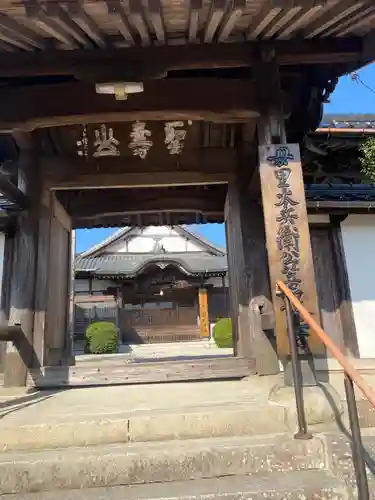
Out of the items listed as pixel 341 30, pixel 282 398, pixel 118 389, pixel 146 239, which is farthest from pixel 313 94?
pixel 146 239

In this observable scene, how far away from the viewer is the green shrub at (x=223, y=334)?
18755 mm

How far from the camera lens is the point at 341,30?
4.04 meters

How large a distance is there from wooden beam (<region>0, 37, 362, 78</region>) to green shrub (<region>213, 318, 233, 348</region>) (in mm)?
15561

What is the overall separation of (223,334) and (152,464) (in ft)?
55.6

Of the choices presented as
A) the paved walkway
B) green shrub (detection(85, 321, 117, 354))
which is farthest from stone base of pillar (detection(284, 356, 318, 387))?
green shrub (detection(85, 321, 117, 354))

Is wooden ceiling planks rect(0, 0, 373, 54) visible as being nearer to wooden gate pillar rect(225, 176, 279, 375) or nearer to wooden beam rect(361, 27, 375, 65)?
wooden beam rect(361, 27, 375, 65)

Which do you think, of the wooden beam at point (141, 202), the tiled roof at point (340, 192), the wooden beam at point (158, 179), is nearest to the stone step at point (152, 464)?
the wooden beam at point (158, 179)

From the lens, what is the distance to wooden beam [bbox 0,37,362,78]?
4.14m

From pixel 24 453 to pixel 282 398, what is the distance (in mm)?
1977

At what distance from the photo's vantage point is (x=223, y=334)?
19234mm

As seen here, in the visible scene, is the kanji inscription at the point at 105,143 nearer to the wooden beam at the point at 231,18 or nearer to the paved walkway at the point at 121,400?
the wooden beam at the point at 231,18

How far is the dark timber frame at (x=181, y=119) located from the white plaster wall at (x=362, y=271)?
212 millimetres

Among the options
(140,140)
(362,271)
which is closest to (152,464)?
(140,140)

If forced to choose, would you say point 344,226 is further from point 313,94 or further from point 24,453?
point 24,453
